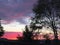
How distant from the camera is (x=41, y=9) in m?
43.9

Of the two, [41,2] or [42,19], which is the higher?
[41,2]

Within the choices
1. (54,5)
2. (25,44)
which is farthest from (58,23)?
(25,44)

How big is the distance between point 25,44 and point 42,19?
6420 millimetres

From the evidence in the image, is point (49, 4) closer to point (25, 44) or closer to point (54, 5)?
point (54, 5)

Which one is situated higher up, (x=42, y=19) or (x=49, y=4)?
(x=49, y=4)

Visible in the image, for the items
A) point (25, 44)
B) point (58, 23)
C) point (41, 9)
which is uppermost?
point (41, 9)

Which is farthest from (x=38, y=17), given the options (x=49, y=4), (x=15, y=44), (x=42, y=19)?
(x=15, y=44)

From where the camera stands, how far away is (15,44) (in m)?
46.2

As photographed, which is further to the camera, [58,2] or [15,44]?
[15,44]

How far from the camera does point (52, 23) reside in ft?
147

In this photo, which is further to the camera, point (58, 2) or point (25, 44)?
point (25, 44)

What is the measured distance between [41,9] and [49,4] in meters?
2.04

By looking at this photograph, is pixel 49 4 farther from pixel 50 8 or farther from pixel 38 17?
pixel 38 17

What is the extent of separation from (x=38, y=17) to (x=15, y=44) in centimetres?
748
